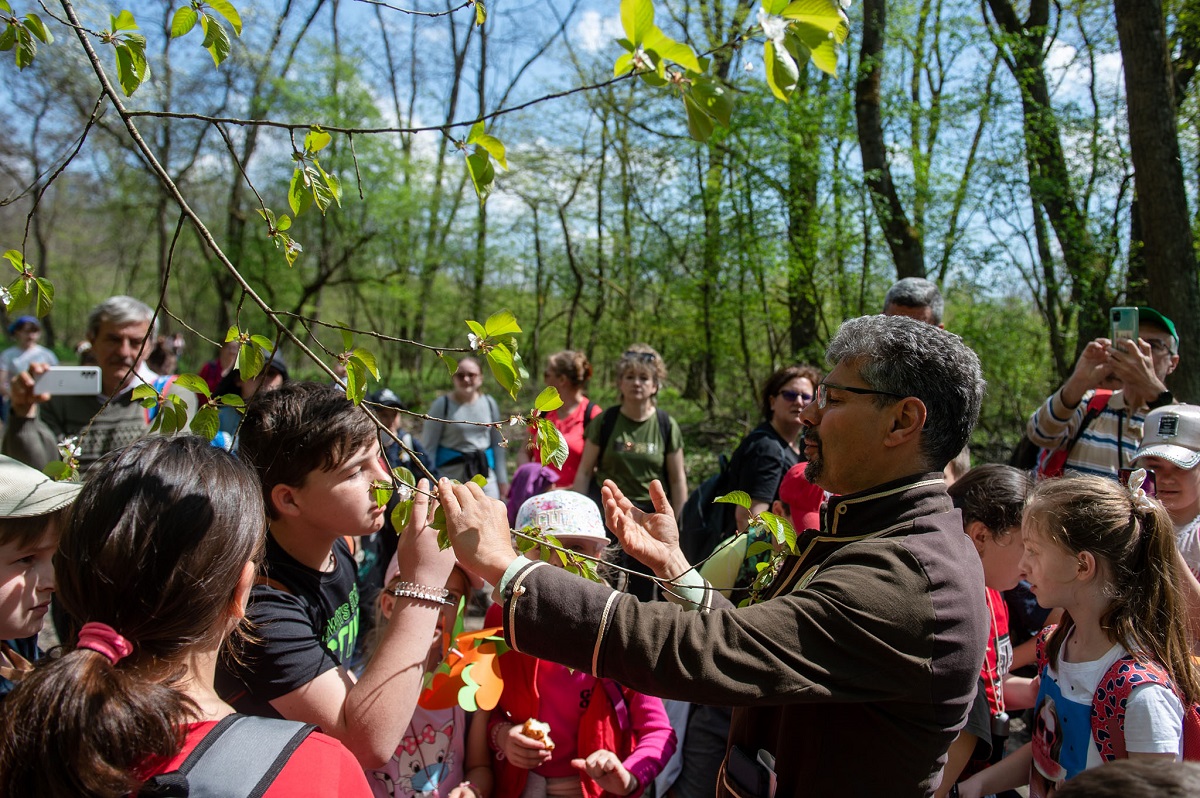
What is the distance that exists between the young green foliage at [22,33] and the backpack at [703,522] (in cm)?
297

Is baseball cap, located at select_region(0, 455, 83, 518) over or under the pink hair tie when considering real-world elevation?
over

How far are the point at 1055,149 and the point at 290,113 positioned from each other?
11855mm

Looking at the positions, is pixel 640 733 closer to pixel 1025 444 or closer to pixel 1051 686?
pixel 1051 686

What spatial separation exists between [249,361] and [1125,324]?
3311mm

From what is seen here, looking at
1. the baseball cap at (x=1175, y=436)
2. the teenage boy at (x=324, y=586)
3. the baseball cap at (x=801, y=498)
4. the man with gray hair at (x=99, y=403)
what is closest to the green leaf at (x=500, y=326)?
the teenage boy at (x=324, y=586)

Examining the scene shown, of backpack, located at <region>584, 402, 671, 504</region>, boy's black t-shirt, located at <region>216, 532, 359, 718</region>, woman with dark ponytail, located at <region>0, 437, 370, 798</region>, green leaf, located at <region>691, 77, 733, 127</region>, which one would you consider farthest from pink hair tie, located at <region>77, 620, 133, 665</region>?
backpack, located at <region>584, 402, 671, 504</region>

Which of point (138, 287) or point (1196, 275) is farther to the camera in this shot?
point (138, 287)

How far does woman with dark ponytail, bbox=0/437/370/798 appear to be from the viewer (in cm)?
94

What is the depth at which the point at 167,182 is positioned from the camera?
1.57 m

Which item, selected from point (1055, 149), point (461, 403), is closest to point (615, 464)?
point (461, 403)

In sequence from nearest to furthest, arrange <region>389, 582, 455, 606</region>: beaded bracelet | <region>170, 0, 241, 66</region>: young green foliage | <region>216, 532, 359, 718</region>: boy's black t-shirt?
1. <region>170, 0, 241, 66</region>: young green foliage
2. <region>216, 532, 359, 718</region>: boy's black t-shirt
3. <region>389, 582, 455, 606</region>: beaded bracelet

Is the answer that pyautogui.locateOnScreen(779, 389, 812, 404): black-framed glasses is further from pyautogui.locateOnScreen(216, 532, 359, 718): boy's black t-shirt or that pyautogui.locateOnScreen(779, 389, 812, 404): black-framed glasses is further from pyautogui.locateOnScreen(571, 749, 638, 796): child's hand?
pyautogui.locateOnScreen(216, 532, 359, 718): boy's black t-shirt

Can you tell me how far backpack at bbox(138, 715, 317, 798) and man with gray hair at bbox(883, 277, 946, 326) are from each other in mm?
2987

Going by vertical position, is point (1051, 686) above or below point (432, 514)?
below
